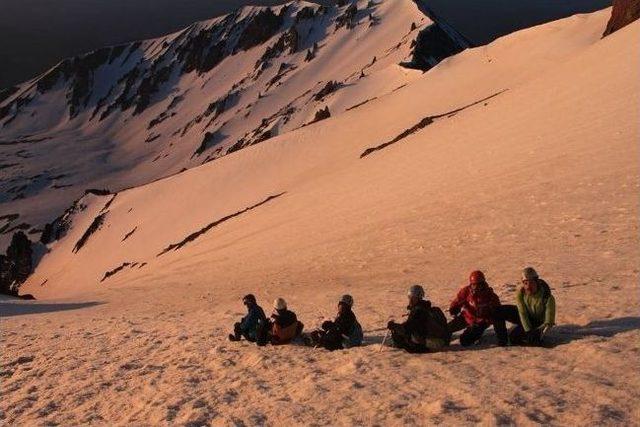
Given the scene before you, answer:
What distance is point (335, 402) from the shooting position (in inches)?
333

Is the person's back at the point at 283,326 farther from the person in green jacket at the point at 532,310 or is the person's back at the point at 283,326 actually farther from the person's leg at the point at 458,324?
the person in green jacket at the point at 532,310

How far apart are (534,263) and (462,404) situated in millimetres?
8456

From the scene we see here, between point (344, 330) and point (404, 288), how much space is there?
16.4 feet

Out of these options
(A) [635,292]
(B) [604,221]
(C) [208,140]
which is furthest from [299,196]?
(C) [208,140]

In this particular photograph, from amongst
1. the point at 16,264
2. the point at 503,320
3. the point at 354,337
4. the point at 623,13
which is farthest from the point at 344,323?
the point at 16,264

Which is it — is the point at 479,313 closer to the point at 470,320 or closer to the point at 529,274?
the point at 470,320

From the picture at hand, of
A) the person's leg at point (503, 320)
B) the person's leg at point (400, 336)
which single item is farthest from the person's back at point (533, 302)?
the person's leg at point (400, 336)

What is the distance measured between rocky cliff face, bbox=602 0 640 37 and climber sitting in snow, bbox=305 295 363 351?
4567 centimetres

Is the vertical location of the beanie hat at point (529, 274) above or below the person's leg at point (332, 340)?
above

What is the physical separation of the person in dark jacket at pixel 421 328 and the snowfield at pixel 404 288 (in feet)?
0.96

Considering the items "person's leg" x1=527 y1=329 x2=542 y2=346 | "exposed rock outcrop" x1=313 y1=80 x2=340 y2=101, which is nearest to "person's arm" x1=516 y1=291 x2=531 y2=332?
"person's leg" x1=527 y1=329 x2=542 y2=346

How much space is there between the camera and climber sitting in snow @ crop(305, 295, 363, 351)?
11072mm

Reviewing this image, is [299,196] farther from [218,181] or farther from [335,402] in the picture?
[335,402]

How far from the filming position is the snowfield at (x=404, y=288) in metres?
8.38
